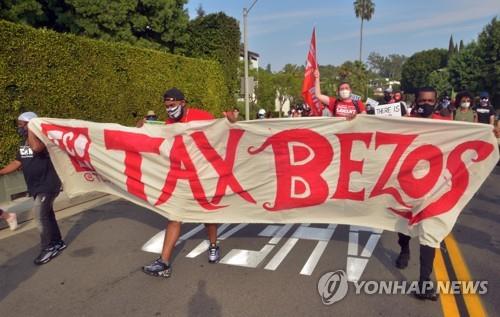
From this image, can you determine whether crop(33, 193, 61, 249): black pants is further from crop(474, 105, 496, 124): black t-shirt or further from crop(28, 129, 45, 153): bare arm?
crop(474, 105, 496, 124): black t-shirt

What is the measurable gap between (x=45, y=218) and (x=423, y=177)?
167 inches

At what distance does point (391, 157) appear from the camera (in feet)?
13.3

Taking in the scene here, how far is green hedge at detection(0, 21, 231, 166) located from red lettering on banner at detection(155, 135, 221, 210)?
5138 mm

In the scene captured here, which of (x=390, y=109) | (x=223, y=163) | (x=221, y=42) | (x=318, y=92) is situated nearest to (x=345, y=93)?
(x=318, y=92)

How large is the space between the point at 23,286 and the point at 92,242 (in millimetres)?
1368

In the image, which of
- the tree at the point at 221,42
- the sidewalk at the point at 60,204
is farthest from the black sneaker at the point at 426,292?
the tree at the point at 221,42

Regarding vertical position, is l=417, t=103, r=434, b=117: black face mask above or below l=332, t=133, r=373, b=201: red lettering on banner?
above

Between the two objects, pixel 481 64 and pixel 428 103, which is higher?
pixel 481 64

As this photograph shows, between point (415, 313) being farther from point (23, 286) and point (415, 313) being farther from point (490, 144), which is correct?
point (23, 286)

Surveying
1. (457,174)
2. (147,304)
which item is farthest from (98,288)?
(457,174)

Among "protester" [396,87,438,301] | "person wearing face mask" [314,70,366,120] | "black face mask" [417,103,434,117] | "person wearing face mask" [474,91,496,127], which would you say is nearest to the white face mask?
"person wearing face mask" [314,70,366,120]

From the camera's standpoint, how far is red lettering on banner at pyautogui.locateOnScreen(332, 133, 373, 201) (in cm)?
416

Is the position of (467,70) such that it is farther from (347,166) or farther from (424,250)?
(424,250)

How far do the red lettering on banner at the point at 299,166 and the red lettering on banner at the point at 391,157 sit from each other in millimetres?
495
